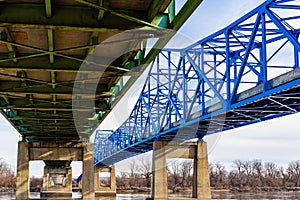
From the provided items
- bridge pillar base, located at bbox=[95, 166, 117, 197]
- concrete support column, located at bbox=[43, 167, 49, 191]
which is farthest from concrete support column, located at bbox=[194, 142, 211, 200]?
bridge pillar base, located at bbox=[95, 166, 117, 197]

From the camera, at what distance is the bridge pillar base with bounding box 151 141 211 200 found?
41812mm

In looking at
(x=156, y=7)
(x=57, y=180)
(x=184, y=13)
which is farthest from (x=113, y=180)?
(x=184, y=13)

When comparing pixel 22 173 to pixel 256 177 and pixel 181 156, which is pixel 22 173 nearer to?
pixel 181 156

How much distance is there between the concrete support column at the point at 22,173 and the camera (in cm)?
4131

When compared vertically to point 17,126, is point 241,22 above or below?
above

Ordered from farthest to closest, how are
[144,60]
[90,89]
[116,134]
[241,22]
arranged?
[116,134] → [241,22] → [90,89] → [144,60]

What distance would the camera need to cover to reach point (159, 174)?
43438 mm

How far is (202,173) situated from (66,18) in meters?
31.9

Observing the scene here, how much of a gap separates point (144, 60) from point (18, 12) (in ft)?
15.7

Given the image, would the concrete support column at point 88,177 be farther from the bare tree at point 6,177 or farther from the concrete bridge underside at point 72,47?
the bare tree at point 6,177

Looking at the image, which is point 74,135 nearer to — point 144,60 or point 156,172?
point 156,172

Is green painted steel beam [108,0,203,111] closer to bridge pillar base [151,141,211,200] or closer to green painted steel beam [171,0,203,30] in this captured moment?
green painted steel beam [171,0,203,30]

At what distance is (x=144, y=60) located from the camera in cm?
1573

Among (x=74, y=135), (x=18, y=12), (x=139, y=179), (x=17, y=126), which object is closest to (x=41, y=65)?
(x=18, y=12)
